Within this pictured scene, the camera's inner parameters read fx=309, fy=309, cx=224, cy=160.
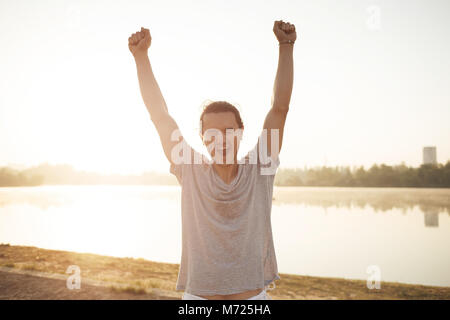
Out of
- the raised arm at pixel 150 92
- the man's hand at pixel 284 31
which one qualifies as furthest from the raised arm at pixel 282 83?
the raised arm at pixel 150 92

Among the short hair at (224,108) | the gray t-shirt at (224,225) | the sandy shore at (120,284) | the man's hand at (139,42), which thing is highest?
the man's hand at (139,42)

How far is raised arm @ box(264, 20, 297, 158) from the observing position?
4.52 ft

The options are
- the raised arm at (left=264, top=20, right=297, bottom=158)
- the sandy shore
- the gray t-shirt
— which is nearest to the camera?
the gray t-shirt

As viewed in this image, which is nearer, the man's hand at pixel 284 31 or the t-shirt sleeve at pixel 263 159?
the t-shirt sleeve at pixel 263 159

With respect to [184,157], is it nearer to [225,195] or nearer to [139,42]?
[225,195]

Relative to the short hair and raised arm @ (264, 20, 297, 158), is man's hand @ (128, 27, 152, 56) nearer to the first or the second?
the short hair

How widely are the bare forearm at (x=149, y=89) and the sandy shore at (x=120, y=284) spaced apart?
5.94 m

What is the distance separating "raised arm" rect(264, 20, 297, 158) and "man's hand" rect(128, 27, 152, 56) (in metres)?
0.63

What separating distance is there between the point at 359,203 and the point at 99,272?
74.1 m

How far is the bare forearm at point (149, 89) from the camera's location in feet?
4.58

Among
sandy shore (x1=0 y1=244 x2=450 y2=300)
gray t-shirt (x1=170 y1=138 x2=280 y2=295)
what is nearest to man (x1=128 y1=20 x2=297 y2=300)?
gray t-shirt (x1=170 y1=138 x2=280 y2=295)

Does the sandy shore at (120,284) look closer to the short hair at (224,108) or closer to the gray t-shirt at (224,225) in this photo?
the gray t-shirt at (224,225)

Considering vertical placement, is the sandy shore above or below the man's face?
below
